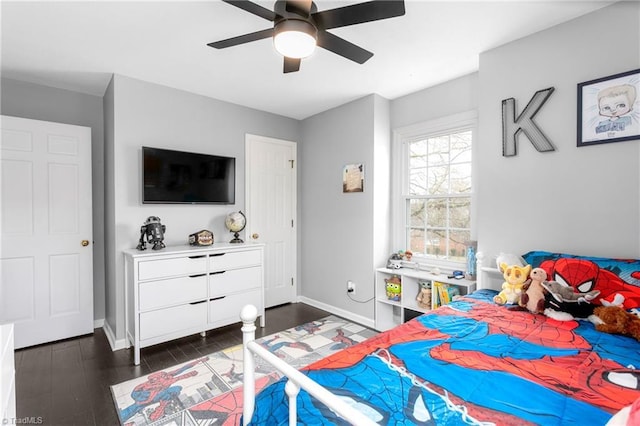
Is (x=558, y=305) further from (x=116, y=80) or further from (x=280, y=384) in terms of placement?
(x=116, y=80)

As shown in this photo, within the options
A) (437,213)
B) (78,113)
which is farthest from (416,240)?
(78,113)

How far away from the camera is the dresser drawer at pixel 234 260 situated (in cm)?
296

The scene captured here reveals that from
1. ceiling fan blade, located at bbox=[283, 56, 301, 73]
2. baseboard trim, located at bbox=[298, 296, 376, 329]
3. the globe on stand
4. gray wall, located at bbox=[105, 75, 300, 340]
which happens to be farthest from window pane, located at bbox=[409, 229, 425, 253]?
ceiling fan blade, located at bbox=[283, 56, 301, 73]

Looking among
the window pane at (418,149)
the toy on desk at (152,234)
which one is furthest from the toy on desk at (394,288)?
the toy on desk at (152,234)

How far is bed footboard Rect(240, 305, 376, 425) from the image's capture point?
69 centimetres

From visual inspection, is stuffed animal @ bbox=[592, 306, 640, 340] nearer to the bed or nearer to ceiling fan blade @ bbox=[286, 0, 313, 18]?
the bed

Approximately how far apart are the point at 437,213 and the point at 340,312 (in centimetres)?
160

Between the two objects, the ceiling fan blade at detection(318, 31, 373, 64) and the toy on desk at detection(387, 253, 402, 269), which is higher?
the ceiling fan blade at detection(318, 31, 373, 64)

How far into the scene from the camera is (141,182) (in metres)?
2.94

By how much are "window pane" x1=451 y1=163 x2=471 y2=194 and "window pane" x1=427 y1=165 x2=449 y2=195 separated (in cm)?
6

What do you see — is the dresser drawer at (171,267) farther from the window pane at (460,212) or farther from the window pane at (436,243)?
the window pane at (460,212)

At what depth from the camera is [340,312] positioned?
3.63 m

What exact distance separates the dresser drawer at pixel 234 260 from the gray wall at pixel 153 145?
501 mm

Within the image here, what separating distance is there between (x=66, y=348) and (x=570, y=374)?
368 cm
